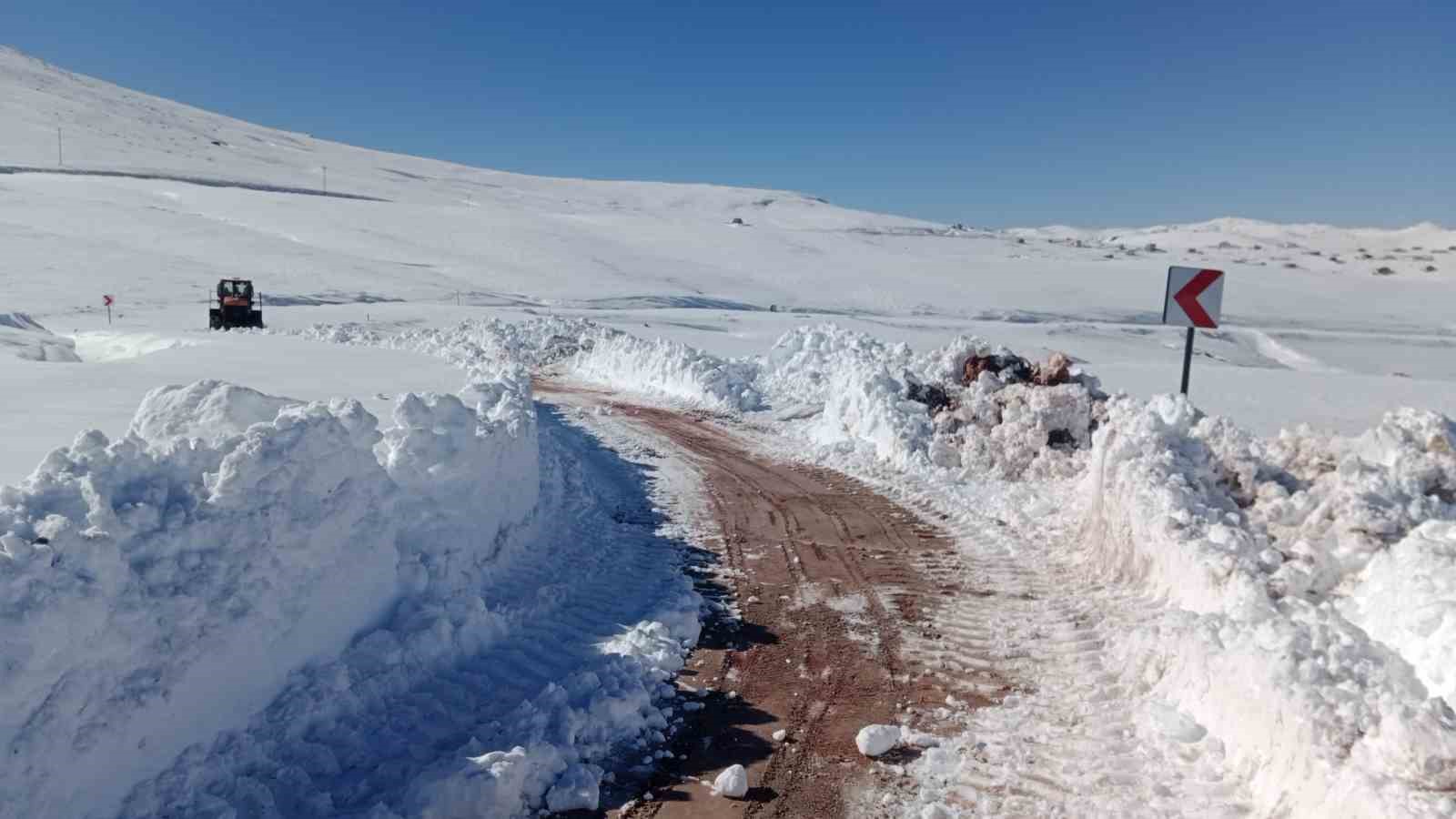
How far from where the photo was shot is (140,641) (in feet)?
13.5

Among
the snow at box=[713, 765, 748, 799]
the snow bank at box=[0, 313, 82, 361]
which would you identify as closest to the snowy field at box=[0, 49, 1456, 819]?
the snow bank at box=[0, 313, 82, 361]

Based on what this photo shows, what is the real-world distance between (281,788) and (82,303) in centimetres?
3653

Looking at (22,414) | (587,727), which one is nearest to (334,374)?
(22,414)

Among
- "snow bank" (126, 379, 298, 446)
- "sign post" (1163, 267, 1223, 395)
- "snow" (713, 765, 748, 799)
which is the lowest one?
"snow" (713, 765, 748, 799)

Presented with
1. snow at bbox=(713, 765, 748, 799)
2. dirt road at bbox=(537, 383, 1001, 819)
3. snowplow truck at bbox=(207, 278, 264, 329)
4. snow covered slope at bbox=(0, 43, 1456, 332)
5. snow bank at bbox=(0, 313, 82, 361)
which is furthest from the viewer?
snow covered slope at bbox=(0, 43, 1456, 332)

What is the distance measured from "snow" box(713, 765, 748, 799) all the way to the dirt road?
0.16ft

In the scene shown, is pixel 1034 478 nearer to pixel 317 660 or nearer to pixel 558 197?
pixel 317 660

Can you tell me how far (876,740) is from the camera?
505 centimetres

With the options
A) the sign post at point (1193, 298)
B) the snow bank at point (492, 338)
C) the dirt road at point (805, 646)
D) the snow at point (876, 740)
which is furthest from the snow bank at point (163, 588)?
the snow bank at point (492, 338)

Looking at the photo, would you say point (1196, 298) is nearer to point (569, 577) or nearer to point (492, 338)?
point (569, 577)

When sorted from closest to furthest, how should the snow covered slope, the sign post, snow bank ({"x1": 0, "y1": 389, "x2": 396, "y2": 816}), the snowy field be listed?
snow bank ({"x1": 0, "y1": 389, "x2": 396, "y2": 816}) < the snowy field < the sign post < the snow covered slope

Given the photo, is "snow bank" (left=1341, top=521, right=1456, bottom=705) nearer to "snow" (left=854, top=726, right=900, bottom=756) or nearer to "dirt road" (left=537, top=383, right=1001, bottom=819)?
"dirt road" (left=537, top=383, right=1001, bottom=819)

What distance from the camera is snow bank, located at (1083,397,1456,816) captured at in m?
3.81

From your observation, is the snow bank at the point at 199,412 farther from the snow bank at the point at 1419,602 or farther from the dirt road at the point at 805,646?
the snow bank at the point at 1419,602
